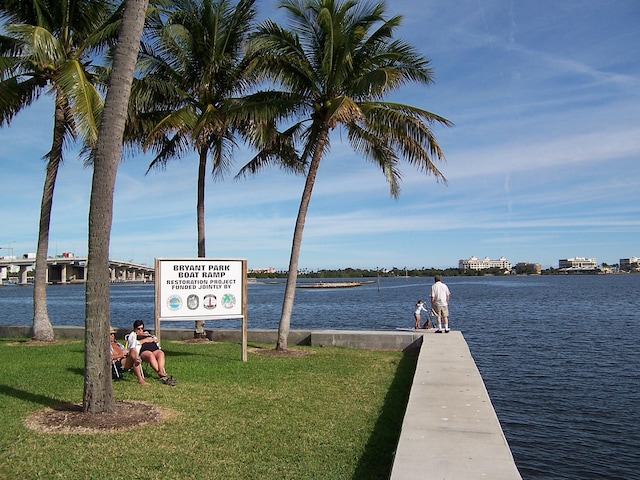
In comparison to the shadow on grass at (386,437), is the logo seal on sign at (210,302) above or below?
above

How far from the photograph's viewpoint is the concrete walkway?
4.95 metres

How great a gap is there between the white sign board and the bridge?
111665 millimetres

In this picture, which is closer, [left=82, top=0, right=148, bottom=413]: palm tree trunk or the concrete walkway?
the concrete walkway

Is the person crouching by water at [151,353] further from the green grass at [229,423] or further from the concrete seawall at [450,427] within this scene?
the concrete seawall at [450,427]

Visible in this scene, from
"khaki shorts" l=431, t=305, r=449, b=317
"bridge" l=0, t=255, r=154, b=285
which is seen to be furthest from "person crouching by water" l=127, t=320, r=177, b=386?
"bridge" l=0, t=255, r=154, b=285

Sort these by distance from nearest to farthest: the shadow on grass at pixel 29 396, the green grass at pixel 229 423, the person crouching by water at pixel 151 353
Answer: the green grass at pixel 229 423 → the shadow on grass at pixel 29 396 → the person crouching by water at pixel 151 353

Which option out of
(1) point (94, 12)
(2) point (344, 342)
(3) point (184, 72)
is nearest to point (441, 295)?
(2) point (344, 342)

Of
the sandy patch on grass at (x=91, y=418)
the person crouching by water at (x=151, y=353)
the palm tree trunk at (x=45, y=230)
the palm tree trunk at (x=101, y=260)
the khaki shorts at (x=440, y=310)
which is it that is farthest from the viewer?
the khaki shorts at (x=440, y=310)

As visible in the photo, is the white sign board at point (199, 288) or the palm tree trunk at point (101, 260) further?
the white sign board at point (199, 288)

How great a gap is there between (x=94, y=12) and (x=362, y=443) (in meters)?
12.9

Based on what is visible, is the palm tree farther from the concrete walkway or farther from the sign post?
the concrete walkway

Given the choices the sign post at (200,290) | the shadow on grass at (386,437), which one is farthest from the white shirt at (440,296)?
the sign post at (200,290)

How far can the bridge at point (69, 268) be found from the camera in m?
123

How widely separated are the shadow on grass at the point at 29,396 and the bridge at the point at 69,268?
375ft
